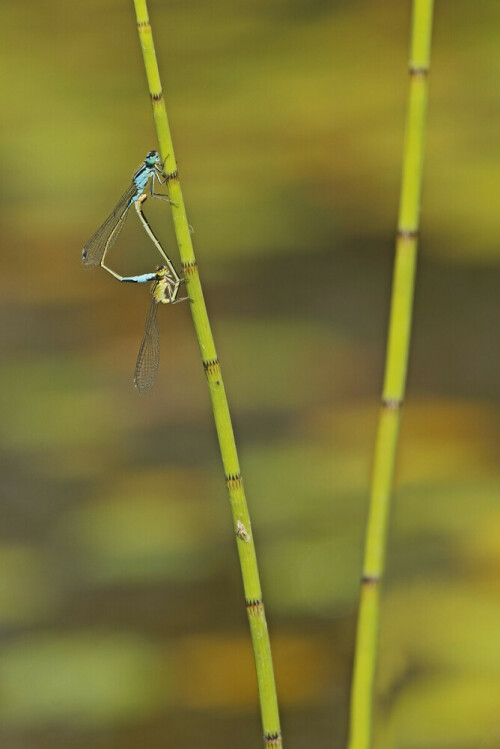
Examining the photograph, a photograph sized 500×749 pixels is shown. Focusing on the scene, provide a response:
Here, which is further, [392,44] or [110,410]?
[110,410]

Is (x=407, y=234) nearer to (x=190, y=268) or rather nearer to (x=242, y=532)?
(x=190, y=268)

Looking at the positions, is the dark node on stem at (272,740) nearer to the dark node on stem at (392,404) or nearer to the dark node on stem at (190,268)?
the dark node on stem at (392,404)

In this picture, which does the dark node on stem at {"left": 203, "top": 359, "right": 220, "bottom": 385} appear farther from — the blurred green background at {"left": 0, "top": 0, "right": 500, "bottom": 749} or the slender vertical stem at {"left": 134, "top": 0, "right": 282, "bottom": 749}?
the blurred green background at {"left": 0, "top": 0, "right": 500, "bottom": 749}

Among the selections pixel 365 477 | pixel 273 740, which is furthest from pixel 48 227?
pixel 273 740

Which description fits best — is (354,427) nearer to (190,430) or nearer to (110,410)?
(190,430)

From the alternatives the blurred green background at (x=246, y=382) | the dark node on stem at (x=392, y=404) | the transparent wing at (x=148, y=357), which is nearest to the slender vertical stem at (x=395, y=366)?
the dark node on stem at (x=392, y=404)

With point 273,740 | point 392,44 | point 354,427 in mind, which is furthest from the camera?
point 354,427
